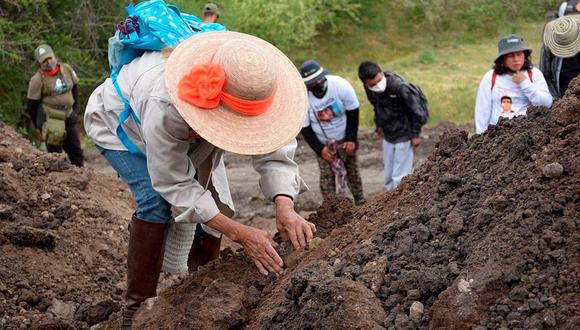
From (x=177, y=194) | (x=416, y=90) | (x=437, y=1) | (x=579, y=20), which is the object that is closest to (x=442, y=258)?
(x=177, y=194)

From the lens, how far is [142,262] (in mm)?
Answer: 4715

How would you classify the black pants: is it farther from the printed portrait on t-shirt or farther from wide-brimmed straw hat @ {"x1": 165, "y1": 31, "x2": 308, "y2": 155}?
wide-brimmed straw hat @ {"x1": 165, "y1": 31, "x2": 308, "y2": 155}

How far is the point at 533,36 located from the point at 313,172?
38.5ft

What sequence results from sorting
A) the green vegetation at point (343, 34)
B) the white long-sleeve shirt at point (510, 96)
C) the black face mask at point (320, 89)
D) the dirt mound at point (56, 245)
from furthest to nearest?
the green vegetation at point (343, 34) → the black face mask at point (320, 89) → the white long-sleeve shirt at point (510, 96) → the dirt mound at point (56, 245)

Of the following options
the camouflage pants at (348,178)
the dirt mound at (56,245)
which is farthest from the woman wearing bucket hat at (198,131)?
the camouflage pants at (348,178)

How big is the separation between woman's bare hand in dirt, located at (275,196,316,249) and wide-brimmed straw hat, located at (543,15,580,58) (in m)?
3.52

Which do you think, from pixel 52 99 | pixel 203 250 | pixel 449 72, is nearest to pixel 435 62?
pixel 449 72

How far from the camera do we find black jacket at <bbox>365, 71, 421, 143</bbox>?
28.2ft

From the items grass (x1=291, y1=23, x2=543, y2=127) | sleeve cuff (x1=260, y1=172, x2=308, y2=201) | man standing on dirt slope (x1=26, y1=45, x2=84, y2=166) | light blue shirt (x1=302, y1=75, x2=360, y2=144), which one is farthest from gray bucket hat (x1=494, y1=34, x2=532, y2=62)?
grass (x1=291, y1=23, x2=543, y2=127)

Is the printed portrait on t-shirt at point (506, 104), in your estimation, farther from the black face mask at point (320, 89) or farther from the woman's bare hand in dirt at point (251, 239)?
the woman's bare hand in dirt at point (251, 239)

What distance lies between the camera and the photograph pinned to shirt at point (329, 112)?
8.61 m

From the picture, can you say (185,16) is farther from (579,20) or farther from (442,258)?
(579,20)

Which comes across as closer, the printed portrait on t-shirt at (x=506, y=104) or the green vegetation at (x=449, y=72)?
the printed portrait on t-shirt at (x=506, y=104)

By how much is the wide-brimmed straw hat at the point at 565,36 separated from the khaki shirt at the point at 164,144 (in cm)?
330
